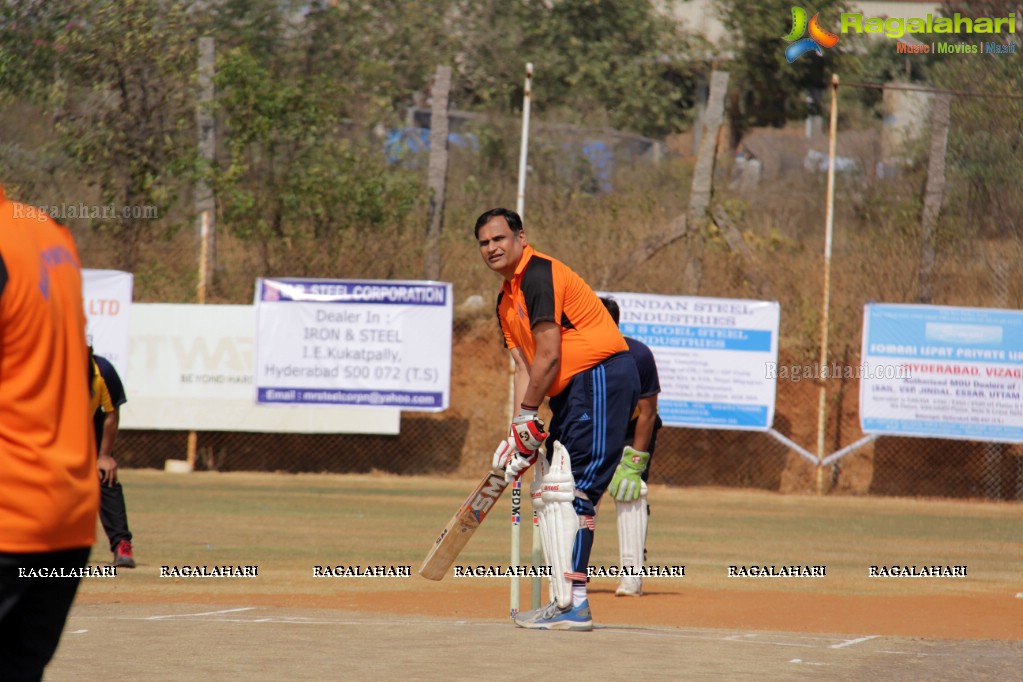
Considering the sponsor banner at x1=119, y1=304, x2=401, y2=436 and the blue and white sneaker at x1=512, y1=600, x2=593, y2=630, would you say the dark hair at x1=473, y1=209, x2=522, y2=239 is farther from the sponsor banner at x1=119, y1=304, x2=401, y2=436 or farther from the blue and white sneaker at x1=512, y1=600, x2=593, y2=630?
the sponsor banner at x1=119, y1=304, x2=401, y2=436

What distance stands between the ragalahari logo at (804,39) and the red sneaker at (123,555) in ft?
68.3

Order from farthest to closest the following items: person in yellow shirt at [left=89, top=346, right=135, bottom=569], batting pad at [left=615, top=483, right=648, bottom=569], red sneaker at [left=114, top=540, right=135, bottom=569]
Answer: red sneaker at [left=114, top=540, right=135, bottom=569] → person in yellow shirt at [left=89, top=346, right=135, bottom=569] → batting pad at [left=615, top=483, right=648, bottom=569]

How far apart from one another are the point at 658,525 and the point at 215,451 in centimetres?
844

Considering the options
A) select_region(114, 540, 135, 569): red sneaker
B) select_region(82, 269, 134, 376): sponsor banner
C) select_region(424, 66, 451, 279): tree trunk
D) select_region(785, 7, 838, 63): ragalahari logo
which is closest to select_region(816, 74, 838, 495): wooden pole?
select_region(424, 66, 451, 279): tree trunk

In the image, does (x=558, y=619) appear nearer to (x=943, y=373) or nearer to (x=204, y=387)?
(x=943, y=373)

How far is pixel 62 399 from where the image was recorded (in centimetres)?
358

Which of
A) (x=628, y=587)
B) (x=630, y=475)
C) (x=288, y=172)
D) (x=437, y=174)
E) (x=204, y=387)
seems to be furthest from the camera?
(x=288, y=172)

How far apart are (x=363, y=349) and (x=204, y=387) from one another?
236 cm

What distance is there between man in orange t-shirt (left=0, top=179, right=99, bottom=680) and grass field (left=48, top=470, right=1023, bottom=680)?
2.72m

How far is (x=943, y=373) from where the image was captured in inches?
772

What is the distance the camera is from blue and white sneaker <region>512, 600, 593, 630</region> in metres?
7.85

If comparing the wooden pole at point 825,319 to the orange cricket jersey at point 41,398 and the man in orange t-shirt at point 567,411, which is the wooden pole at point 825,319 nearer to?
the man in orange t-shirt at point 567,411

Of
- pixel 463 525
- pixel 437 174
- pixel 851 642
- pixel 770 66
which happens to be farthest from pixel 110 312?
pixel 770 66

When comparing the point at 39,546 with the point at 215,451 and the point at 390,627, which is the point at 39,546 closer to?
the point at 390,627
